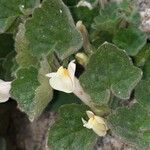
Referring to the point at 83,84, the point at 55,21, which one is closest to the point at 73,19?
the point at 55,21

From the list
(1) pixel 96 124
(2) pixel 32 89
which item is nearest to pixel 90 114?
(1) pixel 96 124

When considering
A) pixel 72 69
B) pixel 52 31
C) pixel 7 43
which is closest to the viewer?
pixel 72 69

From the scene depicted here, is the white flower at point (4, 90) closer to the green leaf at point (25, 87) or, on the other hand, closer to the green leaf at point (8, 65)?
the green leaf at point (25, 87)

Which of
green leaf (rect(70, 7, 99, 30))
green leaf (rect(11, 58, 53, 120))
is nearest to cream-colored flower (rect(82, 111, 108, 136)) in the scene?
green leaf (rect(11, 58, 53, 120))

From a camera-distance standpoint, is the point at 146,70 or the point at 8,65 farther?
the point at 8,65

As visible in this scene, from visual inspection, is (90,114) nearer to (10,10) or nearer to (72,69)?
(72,69)
